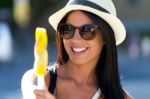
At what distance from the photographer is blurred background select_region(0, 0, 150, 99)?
15.8 meters

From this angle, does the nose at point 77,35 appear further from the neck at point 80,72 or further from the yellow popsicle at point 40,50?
the yellow popsicle at point 40,50

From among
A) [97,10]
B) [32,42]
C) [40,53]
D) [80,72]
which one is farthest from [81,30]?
[32,42]

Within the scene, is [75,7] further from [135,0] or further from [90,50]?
[135,0]

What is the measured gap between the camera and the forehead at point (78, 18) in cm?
354

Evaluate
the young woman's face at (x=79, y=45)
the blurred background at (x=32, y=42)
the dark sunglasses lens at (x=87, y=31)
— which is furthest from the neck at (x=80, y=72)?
the blurred background at (x=32, y=42)

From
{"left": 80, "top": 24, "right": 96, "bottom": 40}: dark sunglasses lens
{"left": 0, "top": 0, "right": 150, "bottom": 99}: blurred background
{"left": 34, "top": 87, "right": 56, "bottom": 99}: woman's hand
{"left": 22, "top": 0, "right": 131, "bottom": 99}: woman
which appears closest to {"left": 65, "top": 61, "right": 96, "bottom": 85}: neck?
{"left": 22, "top": 0, "right": 131, "bottom": 99}: woman

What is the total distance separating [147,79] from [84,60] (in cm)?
1320

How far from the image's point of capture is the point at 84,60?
140 inches

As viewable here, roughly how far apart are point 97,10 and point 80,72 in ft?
1.33

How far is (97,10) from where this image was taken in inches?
139

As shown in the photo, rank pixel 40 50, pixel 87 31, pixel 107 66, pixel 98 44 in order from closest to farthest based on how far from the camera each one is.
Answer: pixel 40 50, pixel 87 31, pixel 98 44, pixel 107 66

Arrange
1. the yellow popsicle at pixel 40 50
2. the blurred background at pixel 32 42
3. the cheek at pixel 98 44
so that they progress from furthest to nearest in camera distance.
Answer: the blurred background at pixel 32 42 < the cheek at pixel 98 44 < the yellow popsicle at pixel 40 50

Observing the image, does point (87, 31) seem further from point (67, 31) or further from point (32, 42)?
point (32, 42)

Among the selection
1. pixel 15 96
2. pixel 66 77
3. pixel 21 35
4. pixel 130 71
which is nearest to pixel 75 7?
pixel 66 77
